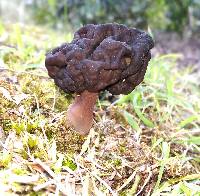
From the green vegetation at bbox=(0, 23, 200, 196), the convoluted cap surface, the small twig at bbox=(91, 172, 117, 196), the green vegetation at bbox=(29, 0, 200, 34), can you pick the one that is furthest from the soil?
the small twig at bbox=(91, 172, 117, 196)

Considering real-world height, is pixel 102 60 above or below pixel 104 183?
above

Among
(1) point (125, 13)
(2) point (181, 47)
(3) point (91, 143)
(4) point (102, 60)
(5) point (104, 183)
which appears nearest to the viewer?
(5) point (104, 183)

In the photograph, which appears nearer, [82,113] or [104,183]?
[104,183]

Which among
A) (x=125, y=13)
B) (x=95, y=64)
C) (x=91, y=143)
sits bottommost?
(x=91, y=143)

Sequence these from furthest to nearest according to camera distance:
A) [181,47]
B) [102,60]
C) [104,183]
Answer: [181,47], [102,60], [104,183]

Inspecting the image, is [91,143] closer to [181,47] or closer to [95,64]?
[95,64]

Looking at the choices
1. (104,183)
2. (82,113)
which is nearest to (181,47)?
(82,113)

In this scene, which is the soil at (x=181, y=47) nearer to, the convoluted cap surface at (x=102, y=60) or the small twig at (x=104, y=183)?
the convoluted cap surface at (x=102, y=60)

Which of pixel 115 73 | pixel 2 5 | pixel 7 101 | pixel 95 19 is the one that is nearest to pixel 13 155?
pixel 7 101

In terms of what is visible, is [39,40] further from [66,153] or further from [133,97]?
[66,153]
